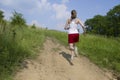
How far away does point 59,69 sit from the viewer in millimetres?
10812

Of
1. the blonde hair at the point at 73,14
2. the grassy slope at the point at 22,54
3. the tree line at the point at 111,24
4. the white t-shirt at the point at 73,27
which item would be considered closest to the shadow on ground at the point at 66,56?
the grassy slope at the point at 22,54

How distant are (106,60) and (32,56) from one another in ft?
11.1

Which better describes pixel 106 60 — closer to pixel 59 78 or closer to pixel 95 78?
pixel 95 78

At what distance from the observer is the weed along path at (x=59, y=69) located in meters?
9.75

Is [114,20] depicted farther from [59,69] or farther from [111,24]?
[59,69]

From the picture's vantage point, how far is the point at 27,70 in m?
10.1

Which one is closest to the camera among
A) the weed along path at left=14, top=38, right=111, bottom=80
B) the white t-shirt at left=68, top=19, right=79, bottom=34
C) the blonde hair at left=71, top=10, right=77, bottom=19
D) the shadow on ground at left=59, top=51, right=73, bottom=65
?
the weed along path at left=14, top=38, right=111, bottom=80

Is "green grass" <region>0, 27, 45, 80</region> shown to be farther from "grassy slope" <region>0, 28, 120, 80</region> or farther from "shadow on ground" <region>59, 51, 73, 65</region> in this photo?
"shadow on ground" <region>59, 51, 73, 65</region>

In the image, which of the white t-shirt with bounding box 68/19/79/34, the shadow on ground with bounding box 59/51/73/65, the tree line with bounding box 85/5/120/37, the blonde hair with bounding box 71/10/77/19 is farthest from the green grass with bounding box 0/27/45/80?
the tree line with bounding box 85/5/120/37

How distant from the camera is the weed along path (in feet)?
32.0

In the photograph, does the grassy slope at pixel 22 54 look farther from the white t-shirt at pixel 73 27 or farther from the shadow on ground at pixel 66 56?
the white t-shirt at pixel 73 27

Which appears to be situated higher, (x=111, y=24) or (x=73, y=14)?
(x=73, y=14)

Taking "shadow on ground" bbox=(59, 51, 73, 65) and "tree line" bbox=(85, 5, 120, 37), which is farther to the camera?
"tree line" bbox=(85, 5, 120, 37)

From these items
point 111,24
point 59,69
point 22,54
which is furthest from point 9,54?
point 111,24
